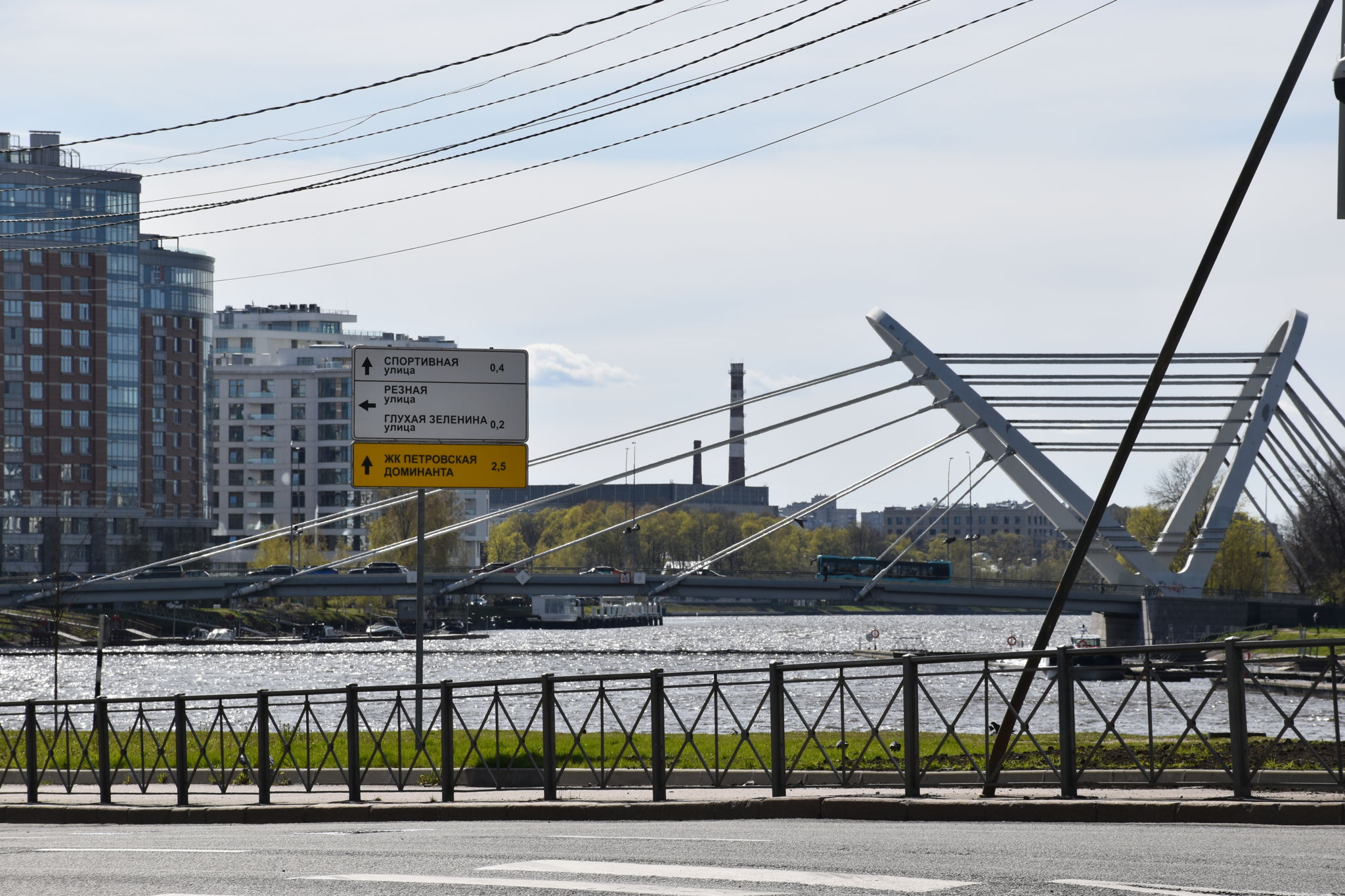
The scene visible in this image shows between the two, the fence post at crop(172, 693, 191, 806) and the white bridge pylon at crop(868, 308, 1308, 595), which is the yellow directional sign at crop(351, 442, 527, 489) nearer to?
the fence post at crop(172, 693, 191, 806)

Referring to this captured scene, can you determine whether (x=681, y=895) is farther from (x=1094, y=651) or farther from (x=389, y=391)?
(x=389, y=391)

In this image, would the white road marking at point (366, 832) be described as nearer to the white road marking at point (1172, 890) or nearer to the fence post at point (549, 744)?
the fence post at point (549, 744)

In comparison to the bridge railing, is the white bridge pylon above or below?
above

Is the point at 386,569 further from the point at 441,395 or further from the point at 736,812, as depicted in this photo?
the point at 736,812

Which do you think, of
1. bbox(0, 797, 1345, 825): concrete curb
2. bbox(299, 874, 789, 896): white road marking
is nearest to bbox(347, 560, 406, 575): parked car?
bbox(0, 797, 1345, 825): concrete curb

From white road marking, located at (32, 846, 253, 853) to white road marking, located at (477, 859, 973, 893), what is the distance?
2.63m

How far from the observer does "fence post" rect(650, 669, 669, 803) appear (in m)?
14.9

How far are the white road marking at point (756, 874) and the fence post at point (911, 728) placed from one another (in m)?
4.43

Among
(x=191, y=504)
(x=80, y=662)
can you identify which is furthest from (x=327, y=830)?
(x=191, y=504)

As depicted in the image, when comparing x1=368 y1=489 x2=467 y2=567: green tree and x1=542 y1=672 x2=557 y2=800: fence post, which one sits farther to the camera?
x1=368 y1=489 x2=467 y2=567: green tree

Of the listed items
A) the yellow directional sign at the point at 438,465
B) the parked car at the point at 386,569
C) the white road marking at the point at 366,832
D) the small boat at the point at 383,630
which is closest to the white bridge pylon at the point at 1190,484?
the parked car at the point at 386,569

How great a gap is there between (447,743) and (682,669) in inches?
2358

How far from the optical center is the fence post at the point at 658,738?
14.9m

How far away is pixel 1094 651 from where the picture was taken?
12.2 m
